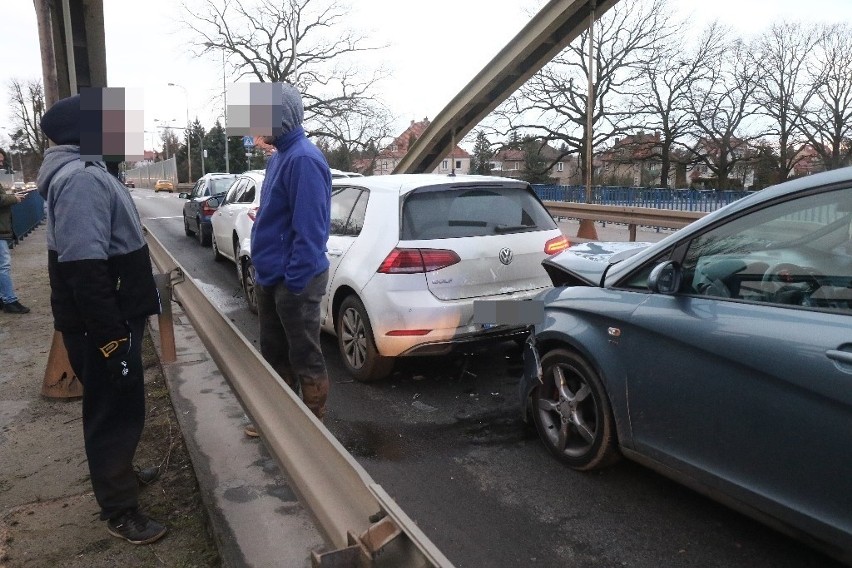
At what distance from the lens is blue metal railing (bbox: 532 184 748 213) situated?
50.0 ft

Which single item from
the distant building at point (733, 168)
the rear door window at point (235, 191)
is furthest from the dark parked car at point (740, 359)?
the distant building at point (733, 168)

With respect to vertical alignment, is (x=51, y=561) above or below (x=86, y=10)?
below

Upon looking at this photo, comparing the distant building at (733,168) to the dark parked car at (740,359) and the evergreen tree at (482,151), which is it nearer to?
the evergreen tree at (482,151)

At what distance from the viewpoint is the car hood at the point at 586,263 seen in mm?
3826

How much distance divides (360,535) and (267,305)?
96.9 inches

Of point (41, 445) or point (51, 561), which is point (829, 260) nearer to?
point (51, 561)

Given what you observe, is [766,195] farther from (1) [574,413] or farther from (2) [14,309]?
(2) [14,309]

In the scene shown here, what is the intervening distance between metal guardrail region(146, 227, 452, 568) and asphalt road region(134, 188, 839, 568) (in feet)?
3.46

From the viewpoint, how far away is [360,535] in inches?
69.6

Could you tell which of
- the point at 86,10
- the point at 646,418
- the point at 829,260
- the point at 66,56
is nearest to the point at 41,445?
the point at 66,56

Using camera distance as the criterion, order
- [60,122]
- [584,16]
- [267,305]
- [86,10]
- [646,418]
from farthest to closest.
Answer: [584,16] < [86,10] < [267,305] < [646,418] < [60,122]

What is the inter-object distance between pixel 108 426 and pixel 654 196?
53.5 feet

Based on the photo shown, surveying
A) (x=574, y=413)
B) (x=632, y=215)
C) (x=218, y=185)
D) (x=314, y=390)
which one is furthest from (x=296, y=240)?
(x=218, y=185)

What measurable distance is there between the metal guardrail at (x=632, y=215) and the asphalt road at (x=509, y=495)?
19.3ft
